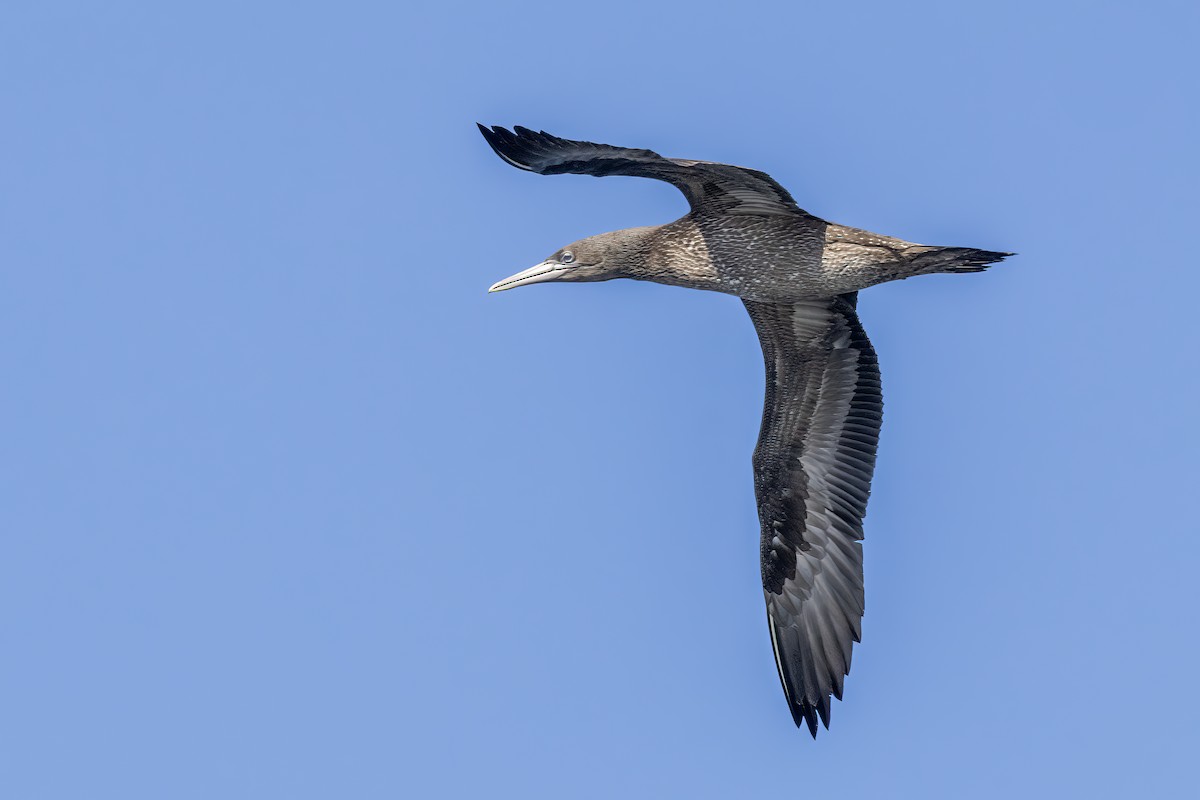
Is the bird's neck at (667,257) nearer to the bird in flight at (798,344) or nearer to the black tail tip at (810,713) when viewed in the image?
the bird in flight at (798,344)

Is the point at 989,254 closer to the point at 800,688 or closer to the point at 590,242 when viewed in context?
the point at 590,242

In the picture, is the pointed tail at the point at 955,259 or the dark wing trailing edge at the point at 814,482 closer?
the pointed tail at the point at 955,259

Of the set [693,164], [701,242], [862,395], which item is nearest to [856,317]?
[862,395]

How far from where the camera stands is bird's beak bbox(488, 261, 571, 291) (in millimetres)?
18750

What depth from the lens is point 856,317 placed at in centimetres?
1962

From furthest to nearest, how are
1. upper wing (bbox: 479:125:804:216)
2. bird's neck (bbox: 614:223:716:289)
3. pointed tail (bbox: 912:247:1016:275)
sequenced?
1. bird's neck (bbox: 614:223:716:289)
2. pointed tail (bbox: 912:247:1016:275)
3. upper wing (bbox: 479:125:804:216)

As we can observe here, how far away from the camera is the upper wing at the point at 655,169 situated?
53.3ft

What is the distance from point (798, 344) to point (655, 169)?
12.8 feet

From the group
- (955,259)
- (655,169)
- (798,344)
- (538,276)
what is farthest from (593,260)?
(955,259)

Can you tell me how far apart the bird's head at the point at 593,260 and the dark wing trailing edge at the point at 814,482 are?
6.27ft

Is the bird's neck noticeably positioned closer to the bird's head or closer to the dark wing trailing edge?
the bird's head

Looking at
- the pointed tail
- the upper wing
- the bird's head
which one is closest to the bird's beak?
the bird's head

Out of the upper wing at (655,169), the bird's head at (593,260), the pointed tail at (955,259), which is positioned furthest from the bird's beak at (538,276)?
the pointed tail at (955,259)

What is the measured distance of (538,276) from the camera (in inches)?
741
